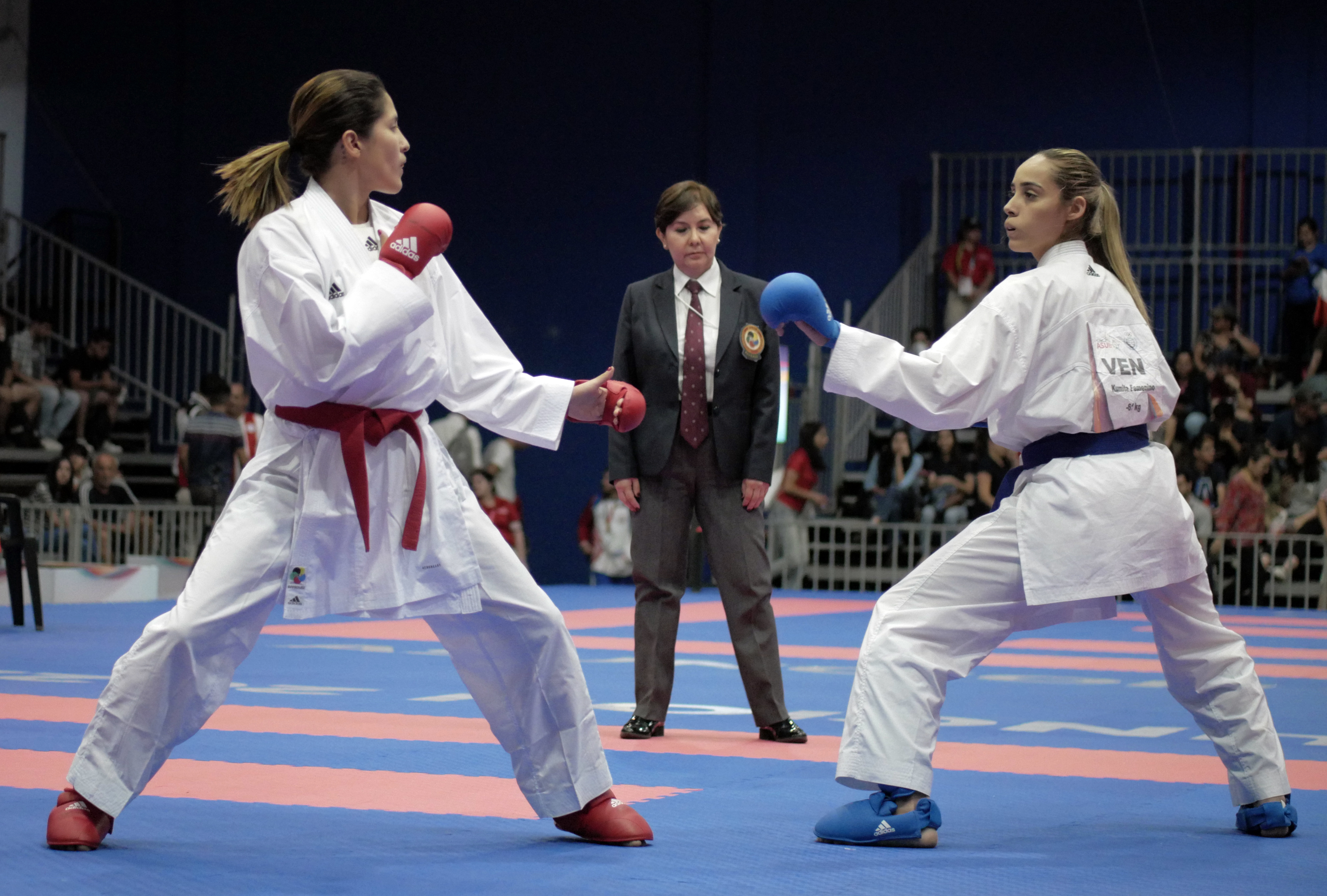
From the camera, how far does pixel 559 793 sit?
289cm

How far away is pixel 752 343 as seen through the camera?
15.1 ft

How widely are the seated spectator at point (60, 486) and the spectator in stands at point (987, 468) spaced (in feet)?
21.9

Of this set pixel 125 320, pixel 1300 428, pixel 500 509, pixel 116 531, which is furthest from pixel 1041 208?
pixel 125 320

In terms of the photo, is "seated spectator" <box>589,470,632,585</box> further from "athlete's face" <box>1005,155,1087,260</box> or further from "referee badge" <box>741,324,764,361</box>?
"athlete's face" <box>1005,155,1087,260</box>

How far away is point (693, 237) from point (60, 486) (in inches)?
318

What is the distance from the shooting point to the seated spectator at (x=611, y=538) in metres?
13.0

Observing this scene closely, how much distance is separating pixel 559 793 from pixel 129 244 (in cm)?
1488

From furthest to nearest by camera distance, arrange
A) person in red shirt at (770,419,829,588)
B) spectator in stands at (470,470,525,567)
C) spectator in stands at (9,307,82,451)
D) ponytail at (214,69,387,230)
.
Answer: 1. spectator in stands at (9,307,82,451)
2. spectator in stands at (470,470,525,567)
3. person in red shirt at (770,419,829,588)
4. ponytail at (214,69,387,230)

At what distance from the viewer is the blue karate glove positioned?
9.71 ft

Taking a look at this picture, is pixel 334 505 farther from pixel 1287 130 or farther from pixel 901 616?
pixel 1287 130

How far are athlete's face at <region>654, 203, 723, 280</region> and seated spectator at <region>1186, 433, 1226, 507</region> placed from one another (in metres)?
7.64

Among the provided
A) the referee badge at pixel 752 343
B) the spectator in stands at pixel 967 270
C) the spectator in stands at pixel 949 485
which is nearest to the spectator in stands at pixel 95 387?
the spectator in stands at pixel 949 485

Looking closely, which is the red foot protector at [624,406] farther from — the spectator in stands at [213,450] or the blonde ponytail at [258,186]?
the spectator in stands at [213,450]

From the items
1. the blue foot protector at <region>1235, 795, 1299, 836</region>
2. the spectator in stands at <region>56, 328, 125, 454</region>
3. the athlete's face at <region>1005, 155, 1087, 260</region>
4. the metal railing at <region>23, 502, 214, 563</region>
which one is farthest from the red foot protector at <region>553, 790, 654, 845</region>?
the spectator in stands at <region>56, 328, 125, 454</region>
